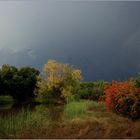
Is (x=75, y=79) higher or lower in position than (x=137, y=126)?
higher

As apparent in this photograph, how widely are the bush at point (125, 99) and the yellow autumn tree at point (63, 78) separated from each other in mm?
5543

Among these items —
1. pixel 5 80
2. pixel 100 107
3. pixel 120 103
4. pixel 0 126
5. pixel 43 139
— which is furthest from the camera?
pixel 5 80

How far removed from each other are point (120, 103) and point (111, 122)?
0.88m

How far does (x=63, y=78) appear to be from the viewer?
59.4 feet

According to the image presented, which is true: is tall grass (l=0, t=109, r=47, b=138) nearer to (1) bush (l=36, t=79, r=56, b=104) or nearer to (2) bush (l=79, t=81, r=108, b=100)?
(2) bush (l=79, t=81, r=108, b=100)

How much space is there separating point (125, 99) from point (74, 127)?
201 cm

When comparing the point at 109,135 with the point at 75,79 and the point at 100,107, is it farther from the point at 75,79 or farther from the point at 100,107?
the point at 75,79

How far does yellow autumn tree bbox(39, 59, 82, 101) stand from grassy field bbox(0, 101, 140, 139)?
5417mm

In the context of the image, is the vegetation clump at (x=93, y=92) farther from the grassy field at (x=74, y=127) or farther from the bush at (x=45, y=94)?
the grassy field at (x=74, y=127)

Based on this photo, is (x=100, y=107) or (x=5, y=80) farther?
(x=5, y=80)

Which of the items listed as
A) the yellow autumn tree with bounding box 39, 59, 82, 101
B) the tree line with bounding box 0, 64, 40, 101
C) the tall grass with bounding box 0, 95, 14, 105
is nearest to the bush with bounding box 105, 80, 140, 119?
the yellow autumn tree with bounding box 39, 59, 82, 101

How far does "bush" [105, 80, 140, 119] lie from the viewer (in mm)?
11427

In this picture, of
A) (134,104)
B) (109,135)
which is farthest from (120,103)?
(109,135)

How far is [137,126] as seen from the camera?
1029cm
